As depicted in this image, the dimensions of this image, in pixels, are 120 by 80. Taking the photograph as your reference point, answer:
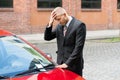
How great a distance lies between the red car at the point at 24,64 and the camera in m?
5.01

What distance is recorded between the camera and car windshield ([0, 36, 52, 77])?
16.9 ft

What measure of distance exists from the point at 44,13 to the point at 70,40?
22303 mm

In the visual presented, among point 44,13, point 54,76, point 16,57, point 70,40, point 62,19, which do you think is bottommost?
point 44,13

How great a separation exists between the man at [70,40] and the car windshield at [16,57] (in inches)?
14.7

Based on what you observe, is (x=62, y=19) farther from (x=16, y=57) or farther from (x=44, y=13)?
(x=44, y=13)

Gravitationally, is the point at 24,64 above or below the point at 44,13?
above

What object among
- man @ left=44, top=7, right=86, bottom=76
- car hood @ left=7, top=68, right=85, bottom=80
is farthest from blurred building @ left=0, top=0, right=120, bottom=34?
car hood @ left=7, top=68, right=85, bottom=80

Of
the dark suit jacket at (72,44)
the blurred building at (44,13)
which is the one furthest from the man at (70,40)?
the blurred building at (44,13)

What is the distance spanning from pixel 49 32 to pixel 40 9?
21.9m

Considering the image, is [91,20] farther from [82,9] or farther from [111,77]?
[111,77]

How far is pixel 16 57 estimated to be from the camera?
18.0 feet

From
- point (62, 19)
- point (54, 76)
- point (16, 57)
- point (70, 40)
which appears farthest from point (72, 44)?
point (54, 76)

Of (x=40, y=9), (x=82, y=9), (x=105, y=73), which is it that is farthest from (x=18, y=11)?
(x=105, y=73)

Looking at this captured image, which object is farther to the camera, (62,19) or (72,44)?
(72,44)
